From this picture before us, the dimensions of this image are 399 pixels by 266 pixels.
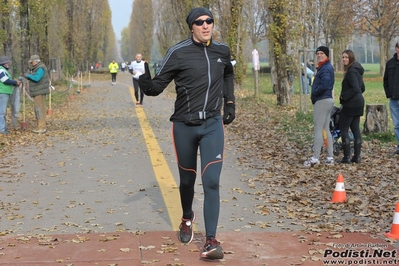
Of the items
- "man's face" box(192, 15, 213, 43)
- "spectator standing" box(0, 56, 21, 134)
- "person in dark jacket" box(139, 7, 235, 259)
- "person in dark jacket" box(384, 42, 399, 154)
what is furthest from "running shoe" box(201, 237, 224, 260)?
"spectator standing" box(0, 56, 21, 134)

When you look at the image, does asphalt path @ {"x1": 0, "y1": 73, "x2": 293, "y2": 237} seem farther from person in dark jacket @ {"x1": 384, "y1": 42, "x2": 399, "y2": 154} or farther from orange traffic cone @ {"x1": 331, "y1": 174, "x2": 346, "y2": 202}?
person in dark jacket @ {"x1": 384, "y1": 42, "x2": 399, "y2": 154}

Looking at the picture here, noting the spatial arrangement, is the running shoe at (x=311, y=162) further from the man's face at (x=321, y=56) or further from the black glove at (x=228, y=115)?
the black glove at (x=228, y=115)

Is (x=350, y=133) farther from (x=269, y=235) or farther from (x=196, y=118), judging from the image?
(x=196, y=118)

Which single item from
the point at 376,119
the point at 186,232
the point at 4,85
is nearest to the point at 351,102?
the point at 376,119

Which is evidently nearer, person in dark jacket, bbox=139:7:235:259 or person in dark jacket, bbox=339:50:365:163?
person in dark jacket, bbox=139:7:235:259

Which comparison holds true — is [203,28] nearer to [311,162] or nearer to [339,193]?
[339,193]

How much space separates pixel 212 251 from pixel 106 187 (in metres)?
4.08

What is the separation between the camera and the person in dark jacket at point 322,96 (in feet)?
36.4

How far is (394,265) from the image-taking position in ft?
19.7

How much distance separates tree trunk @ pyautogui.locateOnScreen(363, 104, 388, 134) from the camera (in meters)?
14.7

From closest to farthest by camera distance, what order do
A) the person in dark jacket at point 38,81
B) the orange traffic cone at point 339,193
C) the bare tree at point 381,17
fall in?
the orange traffic cone at point 339,193
the person in dark jacket at point 38,81
the bare tree at point 381,17

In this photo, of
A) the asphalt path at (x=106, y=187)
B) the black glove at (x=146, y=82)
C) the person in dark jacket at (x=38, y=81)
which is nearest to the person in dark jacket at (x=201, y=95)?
the black glove at (x=146, y=82)

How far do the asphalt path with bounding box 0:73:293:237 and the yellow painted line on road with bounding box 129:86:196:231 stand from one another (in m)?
0.01

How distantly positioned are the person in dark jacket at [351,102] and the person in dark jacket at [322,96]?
0.39 metres
